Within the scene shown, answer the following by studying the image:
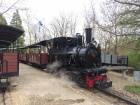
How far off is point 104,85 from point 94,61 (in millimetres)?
1622

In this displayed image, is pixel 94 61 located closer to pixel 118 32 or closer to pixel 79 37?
pixel 79 37

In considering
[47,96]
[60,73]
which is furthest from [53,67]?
[47,96]

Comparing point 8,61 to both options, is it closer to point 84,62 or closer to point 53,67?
point 84,62

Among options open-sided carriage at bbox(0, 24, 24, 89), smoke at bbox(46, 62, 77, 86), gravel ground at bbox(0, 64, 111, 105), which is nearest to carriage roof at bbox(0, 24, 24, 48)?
open-sided carriage at bbox(0, 24, 24, 89)

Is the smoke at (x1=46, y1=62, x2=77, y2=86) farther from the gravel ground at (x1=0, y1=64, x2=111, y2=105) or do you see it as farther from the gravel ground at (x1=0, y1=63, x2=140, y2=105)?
the gravel ground at (x1=0, y1=64, x2=111, y2=105)

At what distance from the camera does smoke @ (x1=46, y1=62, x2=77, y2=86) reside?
42.1ft

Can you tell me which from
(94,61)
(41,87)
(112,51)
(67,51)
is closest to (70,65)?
(67,51)

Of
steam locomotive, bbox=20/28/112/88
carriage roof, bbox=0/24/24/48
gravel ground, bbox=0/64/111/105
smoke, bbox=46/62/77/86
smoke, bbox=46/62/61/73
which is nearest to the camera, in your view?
gravel ground, bbox=0/64/111/105

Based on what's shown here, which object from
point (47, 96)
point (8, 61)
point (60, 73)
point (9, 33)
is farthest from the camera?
point (60, 73)

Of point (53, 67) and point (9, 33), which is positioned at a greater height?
point (9, 33)

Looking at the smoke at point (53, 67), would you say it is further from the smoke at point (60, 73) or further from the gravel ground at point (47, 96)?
the gravel ground at point (47, 96)

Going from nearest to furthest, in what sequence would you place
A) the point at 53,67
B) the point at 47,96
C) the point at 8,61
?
the point at 47,96 < the point at 8,61 < the point at 53,67

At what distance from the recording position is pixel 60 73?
47.9 feet

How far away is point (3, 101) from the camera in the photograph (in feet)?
27.9
